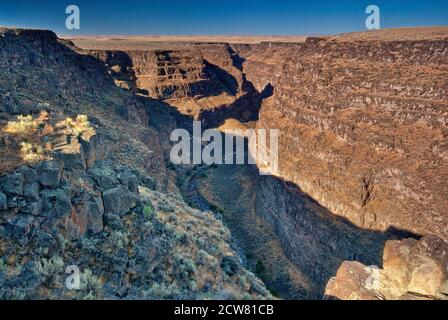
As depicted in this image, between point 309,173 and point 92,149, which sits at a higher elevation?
point 92,149

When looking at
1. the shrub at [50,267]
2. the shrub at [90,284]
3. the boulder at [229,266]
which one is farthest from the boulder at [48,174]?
the boulder at [229,266]

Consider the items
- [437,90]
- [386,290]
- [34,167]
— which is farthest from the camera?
[437,90]

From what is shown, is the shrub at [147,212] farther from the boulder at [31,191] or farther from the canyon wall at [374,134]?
the canyon wall at [374,134]

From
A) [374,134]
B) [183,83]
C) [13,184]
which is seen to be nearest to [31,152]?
[13,184]

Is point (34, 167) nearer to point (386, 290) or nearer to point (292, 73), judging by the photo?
point (386, 290)

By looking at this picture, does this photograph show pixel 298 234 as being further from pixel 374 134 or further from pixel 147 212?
pixel 147 212
